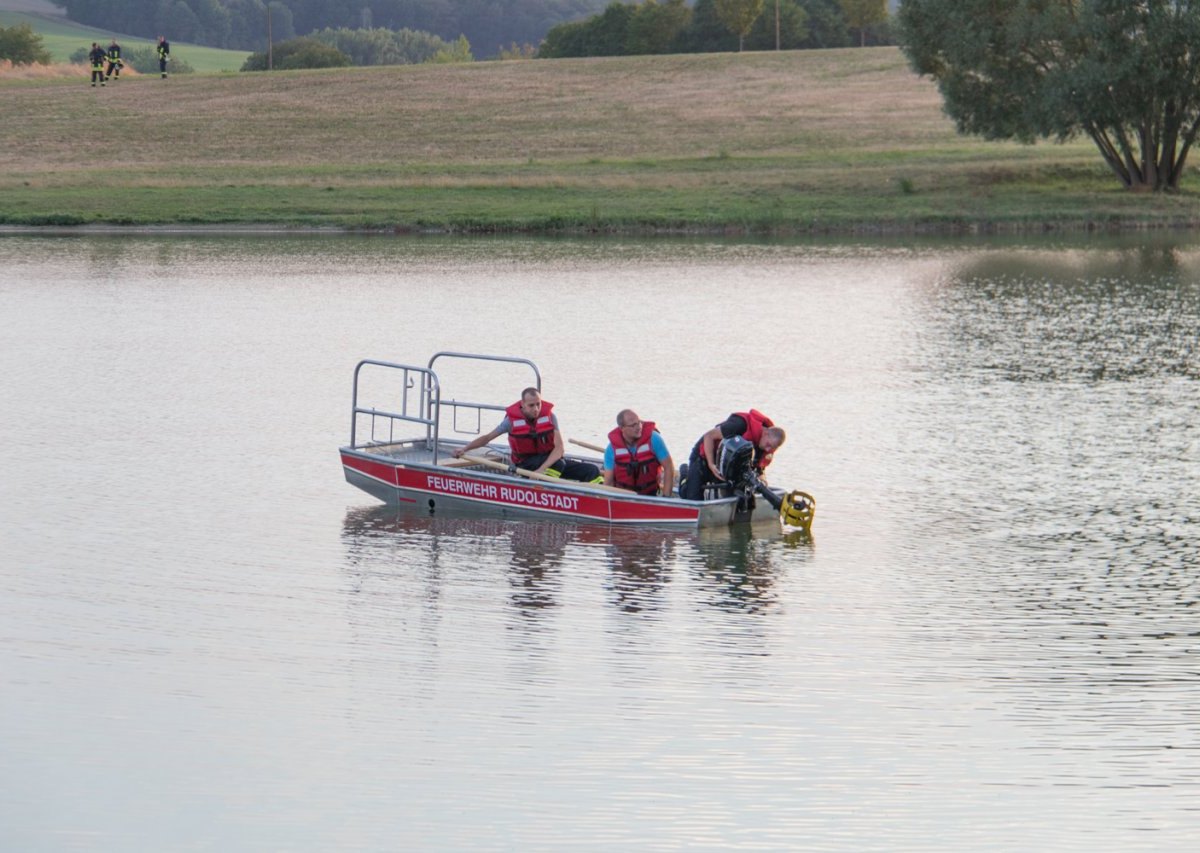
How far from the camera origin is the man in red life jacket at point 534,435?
19.1m

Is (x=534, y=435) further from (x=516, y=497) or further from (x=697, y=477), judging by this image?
(x=697, y=477)

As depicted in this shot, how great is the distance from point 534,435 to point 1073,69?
42044mm

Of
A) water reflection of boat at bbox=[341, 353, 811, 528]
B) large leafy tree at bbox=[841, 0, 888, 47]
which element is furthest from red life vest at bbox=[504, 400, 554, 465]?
large leafy tree at bbox=[841, 0, 888, 47]

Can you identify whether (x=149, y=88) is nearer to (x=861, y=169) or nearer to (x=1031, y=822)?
(x=861, y=169)

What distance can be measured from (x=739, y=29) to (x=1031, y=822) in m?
112

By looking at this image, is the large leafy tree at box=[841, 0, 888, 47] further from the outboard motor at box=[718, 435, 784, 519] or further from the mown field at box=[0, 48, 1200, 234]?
the outboard motor at box=[718, 435, 784, 519]

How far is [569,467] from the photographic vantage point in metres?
19.8

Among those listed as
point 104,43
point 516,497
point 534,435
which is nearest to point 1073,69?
point 534,435

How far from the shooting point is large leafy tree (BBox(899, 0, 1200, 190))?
2186 inches

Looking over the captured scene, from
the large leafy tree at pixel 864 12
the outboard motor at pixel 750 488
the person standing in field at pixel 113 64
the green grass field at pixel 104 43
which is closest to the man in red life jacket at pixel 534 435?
the outboard motor at pixel 750 488

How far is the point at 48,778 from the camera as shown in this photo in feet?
37.9

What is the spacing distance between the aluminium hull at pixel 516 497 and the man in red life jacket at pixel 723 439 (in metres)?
0.31

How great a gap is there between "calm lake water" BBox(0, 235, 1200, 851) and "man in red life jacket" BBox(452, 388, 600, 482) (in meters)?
0.82

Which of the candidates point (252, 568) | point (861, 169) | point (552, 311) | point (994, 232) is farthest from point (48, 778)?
point (861, 169)
